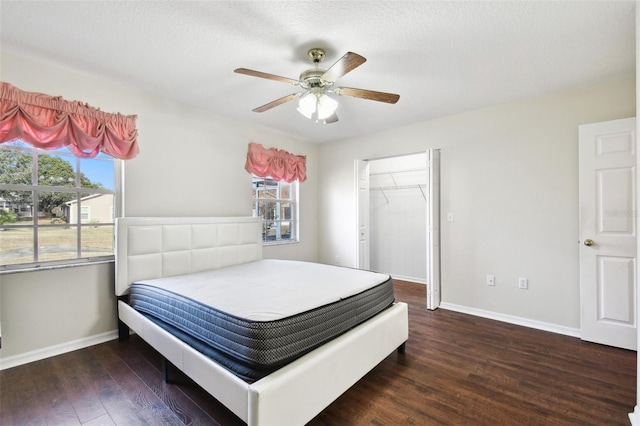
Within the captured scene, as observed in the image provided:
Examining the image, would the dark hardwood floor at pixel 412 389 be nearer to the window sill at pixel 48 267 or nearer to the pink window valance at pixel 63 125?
the window sill at pixel 48 267

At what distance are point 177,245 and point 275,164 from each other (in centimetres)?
181

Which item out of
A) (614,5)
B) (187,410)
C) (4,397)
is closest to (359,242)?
(187,410)

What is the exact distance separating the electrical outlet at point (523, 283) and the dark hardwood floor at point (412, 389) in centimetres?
59

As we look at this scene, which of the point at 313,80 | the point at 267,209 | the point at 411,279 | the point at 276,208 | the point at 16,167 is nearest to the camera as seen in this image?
the point at 313,80

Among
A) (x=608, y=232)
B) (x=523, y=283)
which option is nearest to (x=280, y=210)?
(x=523, y=283)

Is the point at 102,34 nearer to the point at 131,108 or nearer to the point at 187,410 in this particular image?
the point at 131,108

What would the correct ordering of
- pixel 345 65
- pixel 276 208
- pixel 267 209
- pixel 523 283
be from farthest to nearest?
1. pixel 276 208
2. pixel 267 209
3. pixel 523 283
4. pixel 345 65

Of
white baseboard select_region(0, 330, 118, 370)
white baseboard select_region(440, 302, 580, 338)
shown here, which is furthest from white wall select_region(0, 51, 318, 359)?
white baseboard select_region(440, 302, 580, 338)

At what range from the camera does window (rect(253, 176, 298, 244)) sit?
4262mm

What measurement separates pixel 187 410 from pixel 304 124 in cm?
335

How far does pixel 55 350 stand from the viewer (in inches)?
95.8

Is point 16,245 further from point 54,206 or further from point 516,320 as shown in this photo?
point 516,320

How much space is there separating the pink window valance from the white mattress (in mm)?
1273

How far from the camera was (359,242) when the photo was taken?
14.0 ft
